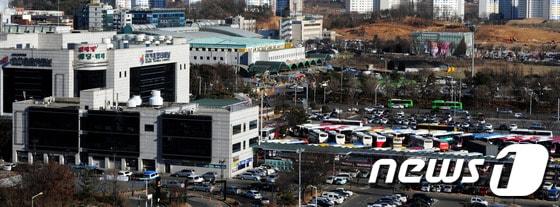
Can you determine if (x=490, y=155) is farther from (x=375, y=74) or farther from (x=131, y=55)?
(x=375, y=74)

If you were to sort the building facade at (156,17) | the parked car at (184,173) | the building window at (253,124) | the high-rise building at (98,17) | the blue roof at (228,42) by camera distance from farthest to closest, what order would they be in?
1. the building facade at (156,17)
2. the high-rise building at (98,17)
3. the blue roof at (228,42)
4. the building window at (253,124)
5. the parked car at (184,173)

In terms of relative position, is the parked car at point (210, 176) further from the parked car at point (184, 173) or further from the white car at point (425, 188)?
the white car at point (425, 188)

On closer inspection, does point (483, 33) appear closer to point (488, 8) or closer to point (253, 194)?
point (488, 8)

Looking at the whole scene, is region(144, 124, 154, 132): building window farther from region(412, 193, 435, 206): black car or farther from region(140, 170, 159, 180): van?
region(412, 193, 435, 206): black car

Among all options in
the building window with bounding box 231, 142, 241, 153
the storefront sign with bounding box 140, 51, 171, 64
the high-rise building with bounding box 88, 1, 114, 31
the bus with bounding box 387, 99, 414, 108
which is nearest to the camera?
the building window with bounding box 231, 142, 241, 153

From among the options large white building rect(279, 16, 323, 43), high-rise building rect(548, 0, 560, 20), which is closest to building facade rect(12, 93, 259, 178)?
large white building rect(279, 16, 323, 43)

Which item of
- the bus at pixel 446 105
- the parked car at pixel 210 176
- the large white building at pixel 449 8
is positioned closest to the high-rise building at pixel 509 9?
the large white building at pixel 449 8

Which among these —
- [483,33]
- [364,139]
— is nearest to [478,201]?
[364,139]
